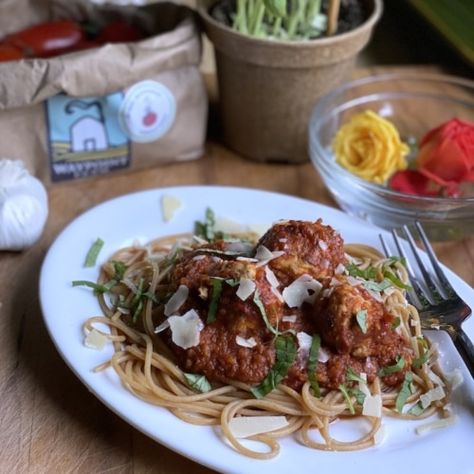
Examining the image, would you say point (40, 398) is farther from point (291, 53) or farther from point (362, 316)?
point (291, 53)

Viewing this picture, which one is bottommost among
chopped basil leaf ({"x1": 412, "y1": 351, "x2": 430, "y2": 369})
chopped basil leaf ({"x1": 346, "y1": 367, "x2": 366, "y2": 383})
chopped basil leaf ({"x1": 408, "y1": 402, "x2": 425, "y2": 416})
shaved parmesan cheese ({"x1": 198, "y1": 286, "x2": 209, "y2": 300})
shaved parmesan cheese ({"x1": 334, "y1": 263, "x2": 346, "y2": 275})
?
chopped basil leaf ({"x1": 408, "y1": 402, "x2": 425, "y2": 416})

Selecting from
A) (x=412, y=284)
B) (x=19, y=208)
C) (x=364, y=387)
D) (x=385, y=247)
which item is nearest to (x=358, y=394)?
(x=364, y=387)

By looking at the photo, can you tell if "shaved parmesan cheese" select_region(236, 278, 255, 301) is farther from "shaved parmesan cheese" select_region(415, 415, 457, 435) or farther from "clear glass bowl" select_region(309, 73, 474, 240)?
"clear glass bowl" select_region(309, 73, 474, 240)

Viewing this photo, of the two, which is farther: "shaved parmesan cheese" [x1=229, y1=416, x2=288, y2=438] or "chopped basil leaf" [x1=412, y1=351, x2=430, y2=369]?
"chopped basil leaf" [x1=412, y1=351, x2=430, y2=369]

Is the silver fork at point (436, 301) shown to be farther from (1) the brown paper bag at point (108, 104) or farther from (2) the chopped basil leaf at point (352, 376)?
(1) the brown paper bag at point (108, 104)

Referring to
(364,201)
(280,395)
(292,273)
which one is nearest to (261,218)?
(364,201)

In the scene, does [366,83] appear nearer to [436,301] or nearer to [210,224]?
[210,224]

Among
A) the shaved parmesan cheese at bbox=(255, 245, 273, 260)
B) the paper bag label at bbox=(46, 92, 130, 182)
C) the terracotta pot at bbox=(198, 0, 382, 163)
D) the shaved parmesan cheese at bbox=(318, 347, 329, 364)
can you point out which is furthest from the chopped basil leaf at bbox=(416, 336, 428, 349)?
the paper bag label at bbox=(46, 92, 130, 182)
